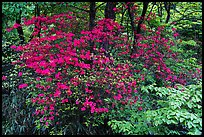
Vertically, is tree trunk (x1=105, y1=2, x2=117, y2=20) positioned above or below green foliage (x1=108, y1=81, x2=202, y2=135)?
above

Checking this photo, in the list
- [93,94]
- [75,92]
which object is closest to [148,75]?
[93,94]

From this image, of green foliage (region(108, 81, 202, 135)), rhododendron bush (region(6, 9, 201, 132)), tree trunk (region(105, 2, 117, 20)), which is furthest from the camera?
tree trunk (region(105, 2, 117, 20))

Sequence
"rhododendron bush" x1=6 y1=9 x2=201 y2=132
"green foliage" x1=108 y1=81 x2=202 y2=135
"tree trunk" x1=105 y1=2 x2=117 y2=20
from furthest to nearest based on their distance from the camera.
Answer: "tree trunk" x1=105 y1=2 x2=117 y2=20 → "rhododendron bush" x1=6 y1=9 x2=201 y2=132 → "green foliage" x1=108 y1=81 x2=202 y2=135

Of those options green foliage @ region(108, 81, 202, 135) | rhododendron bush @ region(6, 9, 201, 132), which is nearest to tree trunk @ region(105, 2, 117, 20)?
rhododendron bush @ region(6, 9, 201, 132)

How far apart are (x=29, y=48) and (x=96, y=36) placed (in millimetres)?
1512

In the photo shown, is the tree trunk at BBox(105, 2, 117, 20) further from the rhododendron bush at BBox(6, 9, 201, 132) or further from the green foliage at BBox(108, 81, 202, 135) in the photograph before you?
the green foliage at BBox(108, 81, 202, 135)

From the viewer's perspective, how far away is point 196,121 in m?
2.71

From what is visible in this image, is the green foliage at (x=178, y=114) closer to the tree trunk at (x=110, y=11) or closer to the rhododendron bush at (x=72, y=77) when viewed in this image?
the rhododendron bush at (x=72, y=77)

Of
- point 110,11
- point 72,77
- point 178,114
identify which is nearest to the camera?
point 178,114

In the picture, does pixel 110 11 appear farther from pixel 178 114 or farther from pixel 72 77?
pixel 178 114

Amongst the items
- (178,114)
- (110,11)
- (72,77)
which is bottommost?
(178,114)

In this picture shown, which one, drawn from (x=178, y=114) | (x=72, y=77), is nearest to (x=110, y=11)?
(x=72, y=77)

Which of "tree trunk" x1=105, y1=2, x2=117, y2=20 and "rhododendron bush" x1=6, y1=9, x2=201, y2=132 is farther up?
"tree trunk" x1=105, y1=2, x2=117, y2=20

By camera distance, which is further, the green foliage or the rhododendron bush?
the rhododendron bush
